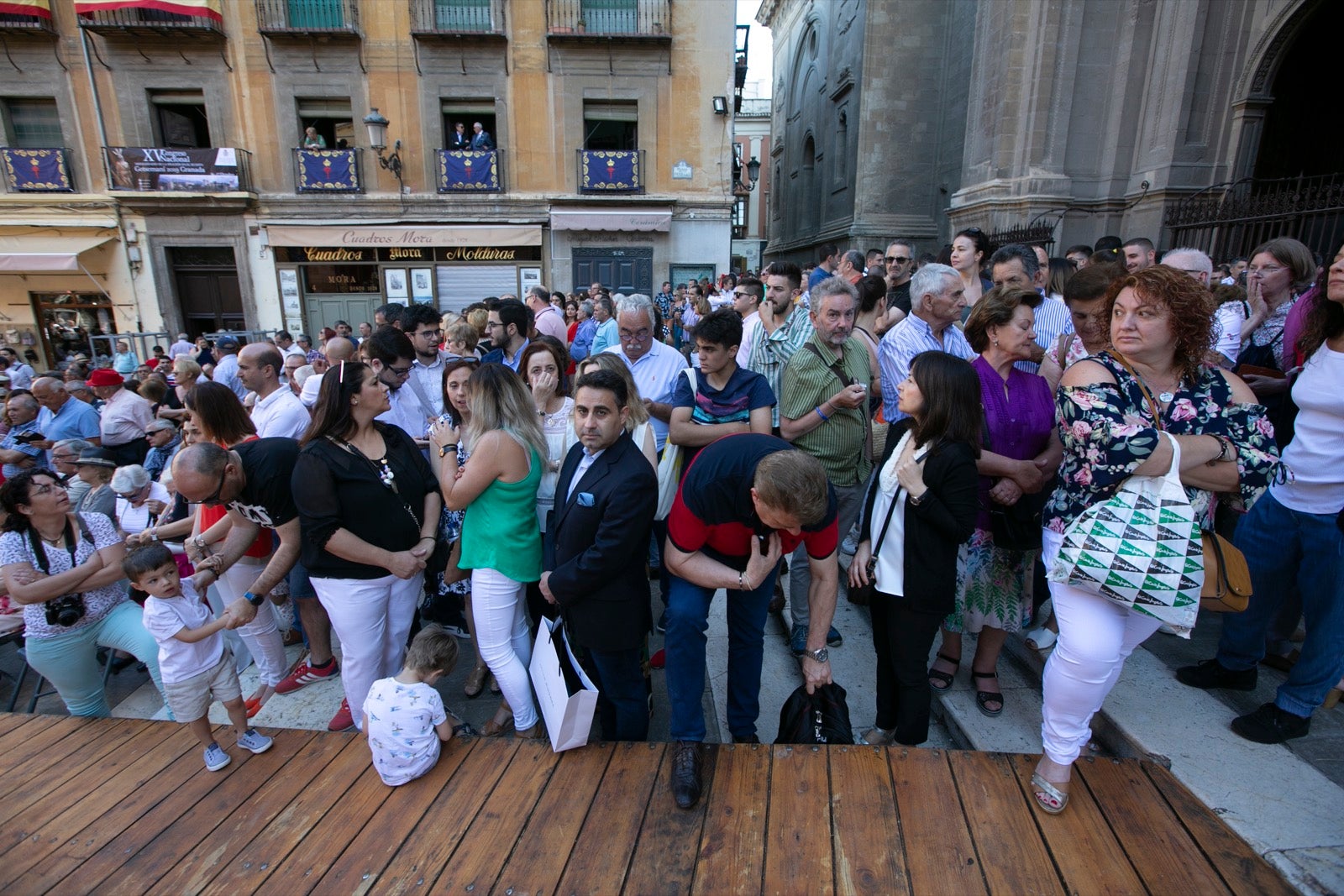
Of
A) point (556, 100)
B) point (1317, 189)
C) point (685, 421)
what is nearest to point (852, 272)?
point (685, 421)

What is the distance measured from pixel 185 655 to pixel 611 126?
1624 cm

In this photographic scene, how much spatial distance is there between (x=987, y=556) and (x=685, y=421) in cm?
166

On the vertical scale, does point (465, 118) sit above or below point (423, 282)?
above

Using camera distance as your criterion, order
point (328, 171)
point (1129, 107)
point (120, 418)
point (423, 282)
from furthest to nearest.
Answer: point (423, 282) → point (328, 171) → point (1129, 107) → point (120, 418)

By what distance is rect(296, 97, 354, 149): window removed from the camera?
1556 cm

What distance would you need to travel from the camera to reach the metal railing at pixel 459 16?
49.2 feet

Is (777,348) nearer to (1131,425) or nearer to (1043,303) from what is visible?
(1043,303)

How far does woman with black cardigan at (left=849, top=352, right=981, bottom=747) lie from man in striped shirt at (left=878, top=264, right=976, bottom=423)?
2.73 feet

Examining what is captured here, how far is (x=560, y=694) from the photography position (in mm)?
2596

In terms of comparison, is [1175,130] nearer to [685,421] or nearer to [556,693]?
[685,421]

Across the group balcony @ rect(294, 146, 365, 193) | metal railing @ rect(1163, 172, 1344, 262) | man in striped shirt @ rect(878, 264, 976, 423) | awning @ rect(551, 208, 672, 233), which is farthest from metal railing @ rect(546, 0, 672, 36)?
man in striped shirt @ rect(878, 264, 976, 423)

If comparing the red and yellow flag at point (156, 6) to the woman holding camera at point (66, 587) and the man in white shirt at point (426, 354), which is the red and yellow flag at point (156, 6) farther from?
the woman holding camera at point (66, 587)

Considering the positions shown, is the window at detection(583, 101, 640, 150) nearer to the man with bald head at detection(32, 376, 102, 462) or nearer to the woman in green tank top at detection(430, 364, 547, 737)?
the man with bald head at detection(32, 376, 102, 462)

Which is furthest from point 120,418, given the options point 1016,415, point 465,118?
point 465,118
